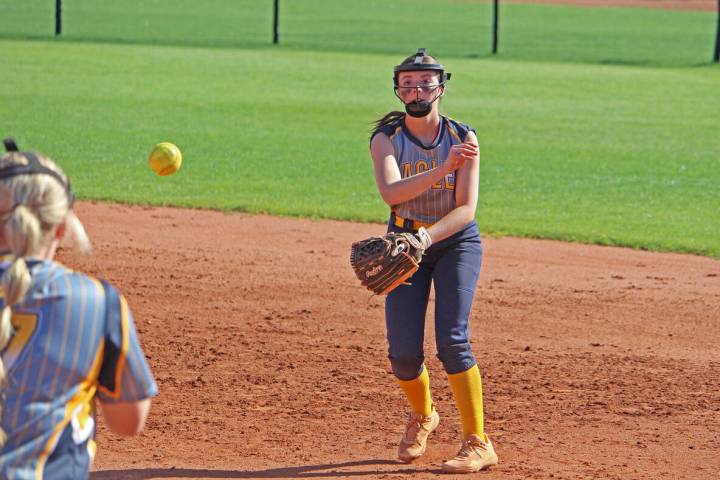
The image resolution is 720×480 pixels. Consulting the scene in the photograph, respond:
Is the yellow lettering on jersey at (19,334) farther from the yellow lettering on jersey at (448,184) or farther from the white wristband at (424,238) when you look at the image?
the yellow lettering on jersey at (448,184)

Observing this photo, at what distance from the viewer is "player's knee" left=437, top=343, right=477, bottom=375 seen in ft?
19.2

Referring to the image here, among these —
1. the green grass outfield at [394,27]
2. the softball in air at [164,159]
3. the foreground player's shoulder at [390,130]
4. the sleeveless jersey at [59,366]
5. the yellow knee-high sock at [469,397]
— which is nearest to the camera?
the sleeveless jersey at [59,366]

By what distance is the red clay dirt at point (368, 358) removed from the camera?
6.22 metres

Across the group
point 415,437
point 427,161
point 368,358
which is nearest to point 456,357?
point 415,437

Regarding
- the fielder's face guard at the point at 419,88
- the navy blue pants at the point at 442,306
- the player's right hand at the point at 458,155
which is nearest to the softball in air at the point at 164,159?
the navy blue pants at the point at 442,306

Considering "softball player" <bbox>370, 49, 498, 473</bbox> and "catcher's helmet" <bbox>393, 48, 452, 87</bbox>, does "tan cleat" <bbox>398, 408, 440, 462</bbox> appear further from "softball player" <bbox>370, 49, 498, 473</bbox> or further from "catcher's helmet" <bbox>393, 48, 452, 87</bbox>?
"catcher's helmet" <bbox>393, 48, 452, 87</bbox>

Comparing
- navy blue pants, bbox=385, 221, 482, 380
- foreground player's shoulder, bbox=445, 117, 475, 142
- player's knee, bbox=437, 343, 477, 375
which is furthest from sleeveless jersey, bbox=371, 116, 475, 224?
player's knee, bbox=437, 343, 477, 375

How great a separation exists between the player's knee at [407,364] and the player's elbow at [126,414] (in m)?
3.01

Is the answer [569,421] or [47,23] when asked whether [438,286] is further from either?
[47,23]

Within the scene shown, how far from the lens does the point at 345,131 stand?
19.6m

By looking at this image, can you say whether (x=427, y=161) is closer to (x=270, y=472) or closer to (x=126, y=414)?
(x=270, y=472)

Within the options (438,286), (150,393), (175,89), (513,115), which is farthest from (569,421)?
(175,89)

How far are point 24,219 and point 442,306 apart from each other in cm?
333

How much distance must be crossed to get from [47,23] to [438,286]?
32.2 metres
